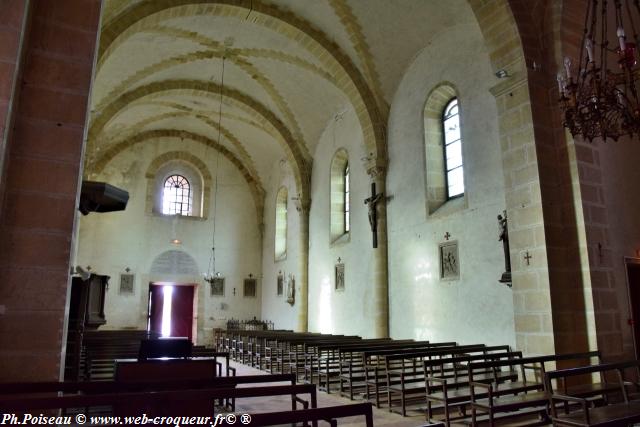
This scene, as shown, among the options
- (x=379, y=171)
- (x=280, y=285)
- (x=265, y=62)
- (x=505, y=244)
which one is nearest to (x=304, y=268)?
(x=280, y=285)

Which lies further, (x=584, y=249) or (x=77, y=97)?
(x=584, y=249)

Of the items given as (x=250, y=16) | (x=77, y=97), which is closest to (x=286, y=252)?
(x=250, y=16)

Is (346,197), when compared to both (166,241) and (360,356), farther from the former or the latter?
(166,241)

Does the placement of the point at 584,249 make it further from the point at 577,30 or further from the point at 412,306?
the point at 412,306

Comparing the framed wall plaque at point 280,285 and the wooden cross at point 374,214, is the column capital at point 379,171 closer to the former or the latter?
the wooden cross at point 374,214

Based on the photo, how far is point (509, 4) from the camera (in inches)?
287

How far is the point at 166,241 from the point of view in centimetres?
1844

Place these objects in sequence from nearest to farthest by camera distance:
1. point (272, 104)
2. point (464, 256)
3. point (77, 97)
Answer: point (77, 97), point (464, 256), point (272, 104)

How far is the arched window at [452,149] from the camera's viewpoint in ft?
33.0

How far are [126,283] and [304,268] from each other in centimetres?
686

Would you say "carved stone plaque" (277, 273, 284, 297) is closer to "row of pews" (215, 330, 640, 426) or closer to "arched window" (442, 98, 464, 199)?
"row of pews" (215, 330, 640, 426)

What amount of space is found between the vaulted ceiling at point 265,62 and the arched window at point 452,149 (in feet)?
5.89

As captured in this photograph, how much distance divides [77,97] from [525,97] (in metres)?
6.04

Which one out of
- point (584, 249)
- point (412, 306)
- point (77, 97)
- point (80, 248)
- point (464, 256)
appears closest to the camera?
point (77, 97)
